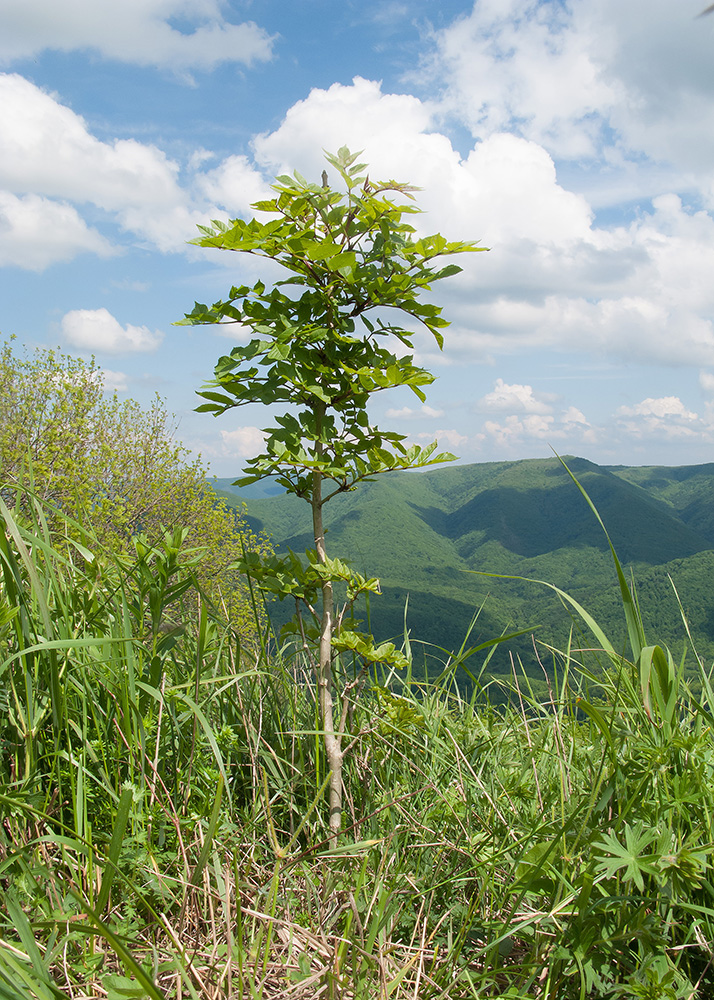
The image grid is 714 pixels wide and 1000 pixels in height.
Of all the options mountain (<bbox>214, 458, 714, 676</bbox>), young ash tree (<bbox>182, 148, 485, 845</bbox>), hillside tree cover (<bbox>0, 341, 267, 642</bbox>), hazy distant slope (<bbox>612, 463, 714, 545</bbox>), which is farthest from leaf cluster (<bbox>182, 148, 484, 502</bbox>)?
hazy distant slope (<bbox>612, 463, 714, 545</bbox>)

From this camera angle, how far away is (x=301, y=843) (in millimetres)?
1908

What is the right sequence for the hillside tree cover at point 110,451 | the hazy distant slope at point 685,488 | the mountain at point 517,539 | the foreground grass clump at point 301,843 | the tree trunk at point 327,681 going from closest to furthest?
the foreground grass clump at point 301,843
the tree trunk at point 327,681
the hillside tree cover at point 110,451
the mountain at point 517,539
the hazy distant slope at point 685,488

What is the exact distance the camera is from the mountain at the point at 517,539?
75500 millimetres

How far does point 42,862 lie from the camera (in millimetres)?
1531

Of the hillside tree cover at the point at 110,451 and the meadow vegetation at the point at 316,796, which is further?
the hillside tree cover at the point at 110,451

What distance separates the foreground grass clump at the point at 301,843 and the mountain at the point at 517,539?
5733 cm

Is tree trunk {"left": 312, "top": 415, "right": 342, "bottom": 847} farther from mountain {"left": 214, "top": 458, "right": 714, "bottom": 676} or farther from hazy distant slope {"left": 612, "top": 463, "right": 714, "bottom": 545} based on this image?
hazy distant slope {"left": 612, "top": 463, "right": 714, "bottom": 545}

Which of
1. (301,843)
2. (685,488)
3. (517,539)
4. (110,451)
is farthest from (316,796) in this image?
(685,488)

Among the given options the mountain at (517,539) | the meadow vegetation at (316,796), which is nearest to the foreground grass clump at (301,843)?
the meadow vegetation at (316,796)

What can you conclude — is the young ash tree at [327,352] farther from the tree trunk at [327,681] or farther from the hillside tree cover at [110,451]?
the hillside tree cover at [110,451]

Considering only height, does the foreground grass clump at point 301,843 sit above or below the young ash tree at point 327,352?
below

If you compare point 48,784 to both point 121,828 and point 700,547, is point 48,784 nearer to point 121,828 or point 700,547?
point 121,828

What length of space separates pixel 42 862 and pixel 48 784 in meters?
0.19

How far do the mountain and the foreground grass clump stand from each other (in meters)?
57.3
